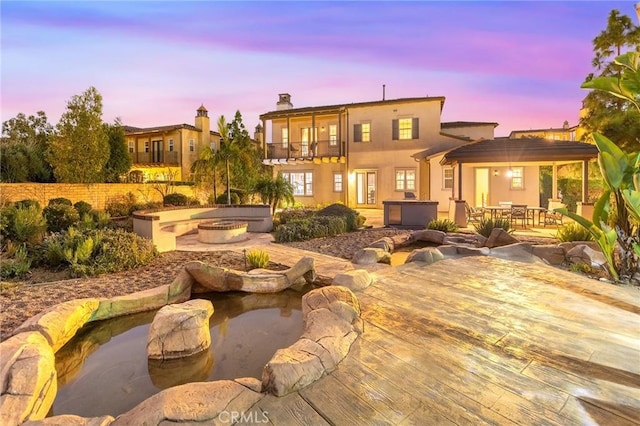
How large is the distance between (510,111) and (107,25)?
2412cm

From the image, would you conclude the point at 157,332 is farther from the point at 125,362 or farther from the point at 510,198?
the point at 510,198

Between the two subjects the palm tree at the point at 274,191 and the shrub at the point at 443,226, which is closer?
the shrub at the point at 443,226

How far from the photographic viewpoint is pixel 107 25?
23.4 feet

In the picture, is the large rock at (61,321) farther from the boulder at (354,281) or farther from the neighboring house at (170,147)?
the neighboring house at (170,147)

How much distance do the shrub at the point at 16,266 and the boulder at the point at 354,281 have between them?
230 inches

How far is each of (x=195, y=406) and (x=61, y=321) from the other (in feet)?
9.23

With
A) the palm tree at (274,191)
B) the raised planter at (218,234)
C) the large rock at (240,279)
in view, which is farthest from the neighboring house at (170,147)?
the large rock at (240,279)

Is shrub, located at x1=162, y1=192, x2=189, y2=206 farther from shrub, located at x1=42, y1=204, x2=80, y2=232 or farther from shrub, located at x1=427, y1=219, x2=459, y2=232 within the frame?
shrub, located at x1=427, y1=219, x2=459, y2=232

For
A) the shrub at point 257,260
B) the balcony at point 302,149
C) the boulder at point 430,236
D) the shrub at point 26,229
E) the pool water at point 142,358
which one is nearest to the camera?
the pool water at point 142,358

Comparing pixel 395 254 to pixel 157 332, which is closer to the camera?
pixel 157 332

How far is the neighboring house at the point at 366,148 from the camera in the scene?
19500 millimetres

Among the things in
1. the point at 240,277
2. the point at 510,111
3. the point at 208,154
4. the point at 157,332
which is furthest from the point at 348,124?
the point at 157,332

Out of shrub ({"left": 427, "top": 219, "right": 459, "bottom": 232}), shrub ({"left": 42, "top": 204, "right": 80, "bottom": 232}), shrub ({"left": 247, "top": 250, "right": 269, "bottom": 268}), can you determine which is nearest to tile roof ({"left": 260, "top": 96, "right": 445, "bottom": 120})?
shrub ({"left": 427, "top": 219, "right": 459, "bottom": 232})

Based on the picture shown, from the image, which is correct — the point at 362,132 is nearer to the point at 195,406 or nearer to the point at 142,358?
the point at 142,358
